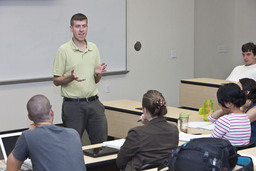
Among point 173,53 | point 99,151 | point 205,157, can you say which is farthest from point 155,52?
point 205,157

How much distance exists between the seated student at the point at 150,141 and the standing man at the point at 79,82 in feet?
4.20

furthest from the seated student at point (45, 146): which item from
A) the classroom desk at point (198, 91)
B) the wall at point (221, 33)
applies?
the wall at point (221, 33)

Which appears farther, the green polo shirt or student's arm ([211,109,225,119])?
the green polo shirt

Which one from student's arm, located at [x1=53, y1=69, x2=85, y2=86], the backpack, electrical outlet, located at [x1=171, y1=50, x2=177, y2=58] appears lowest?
the backpack

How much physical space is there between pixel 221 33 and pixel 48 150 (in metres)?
7.04

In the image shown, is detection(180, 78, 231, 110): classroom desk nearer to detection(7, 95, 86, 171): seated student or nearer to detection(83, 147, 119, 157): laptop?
detection(83, 147, 119, 157): laptop

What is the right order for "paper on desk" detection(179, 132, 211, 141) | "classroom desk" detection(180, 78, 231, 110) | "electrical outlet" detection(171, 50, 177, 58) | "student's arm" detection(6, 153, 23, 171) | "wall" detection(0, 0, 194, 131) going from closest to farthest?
1. "student's arm" detection(6, 153, 23, 171)
2. "paper on desk" detection(179, 132, 211, 141)
3. "classroom desk" detection(180, 78, 231, 110)
4. "wall" detection(0, 0, 194, 131)
5. "electrical outlet" detection(171, 50, 177, 58)

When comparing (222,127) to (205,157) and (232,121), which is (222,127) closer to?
(232,121)

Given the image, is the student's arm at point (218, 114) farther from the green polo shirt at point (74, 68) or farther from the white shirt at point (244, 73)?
the white shirt at point (244, 73)

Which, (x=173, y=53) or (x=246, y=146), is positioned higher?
(x=173, y=53)

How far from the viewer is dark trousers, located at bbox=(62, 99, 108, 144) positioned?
4344 millimetres

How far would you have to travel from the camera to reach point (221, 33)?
9.20 m

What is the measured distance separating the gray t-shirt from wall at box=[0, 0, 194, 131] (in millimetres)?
4241

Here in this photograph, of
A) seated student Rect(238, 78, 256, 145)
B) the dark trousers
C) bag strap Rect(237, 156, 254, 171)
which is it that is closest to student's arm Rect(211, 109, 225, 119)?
seated student Rect(238, 78, 256, 145)
